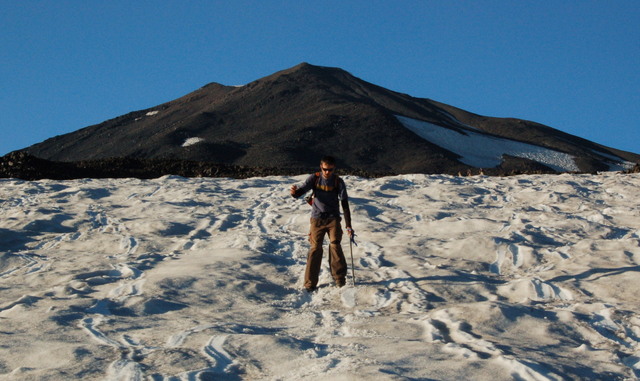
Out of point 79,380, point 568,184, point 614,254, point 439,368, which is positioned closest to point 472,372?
point 439,368

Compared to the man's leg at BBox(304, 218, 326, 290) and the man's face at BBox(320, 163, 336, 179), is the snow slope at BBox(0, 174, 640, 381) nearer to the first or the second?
the man's leg at BBox(304, 218, 326, 290)

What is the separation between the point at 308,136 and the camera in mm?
52625

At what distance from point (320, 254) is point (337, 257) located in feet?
0.92

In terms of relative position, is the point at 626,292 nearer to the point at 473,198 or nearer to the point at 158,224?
the point at 473,198

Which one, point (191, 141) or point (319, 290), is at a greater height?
point (191, 141)

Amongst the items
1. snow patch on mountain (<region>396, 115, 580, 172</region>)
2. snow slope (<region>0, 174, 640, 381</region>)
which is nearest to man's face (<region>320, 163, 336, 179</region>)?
snow slope (<region>0, 174, 640, 381</region>)

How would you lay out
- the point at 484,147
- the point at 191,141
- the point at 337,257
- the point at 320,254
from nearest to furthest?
the point at 337,257 → the point at 320,254 → the point at 191,141 → the point at 484,147

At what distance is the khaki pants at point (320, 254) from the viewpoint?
903cm

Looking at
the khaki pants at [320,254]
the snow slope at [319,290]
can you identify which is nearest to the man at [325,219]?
the khaki pants at [320,254]

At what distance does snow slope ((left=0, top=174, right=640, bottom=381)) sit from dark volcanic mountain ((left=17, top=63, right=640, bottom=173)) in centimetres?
2831

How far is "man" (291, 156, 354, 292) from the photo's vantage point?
29.8 ft

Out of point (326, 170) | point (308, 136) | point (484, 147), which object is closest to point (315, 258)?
point (326, 170)

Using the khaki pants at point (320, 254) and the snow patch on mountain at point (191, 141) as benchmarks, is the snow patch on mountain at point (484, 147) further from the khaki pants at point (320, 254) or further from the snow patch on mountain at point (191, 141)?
the khaki pants at point (320, 254)

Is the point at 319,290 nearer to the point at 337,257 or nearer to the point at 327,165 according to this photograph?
the point at 337,257
